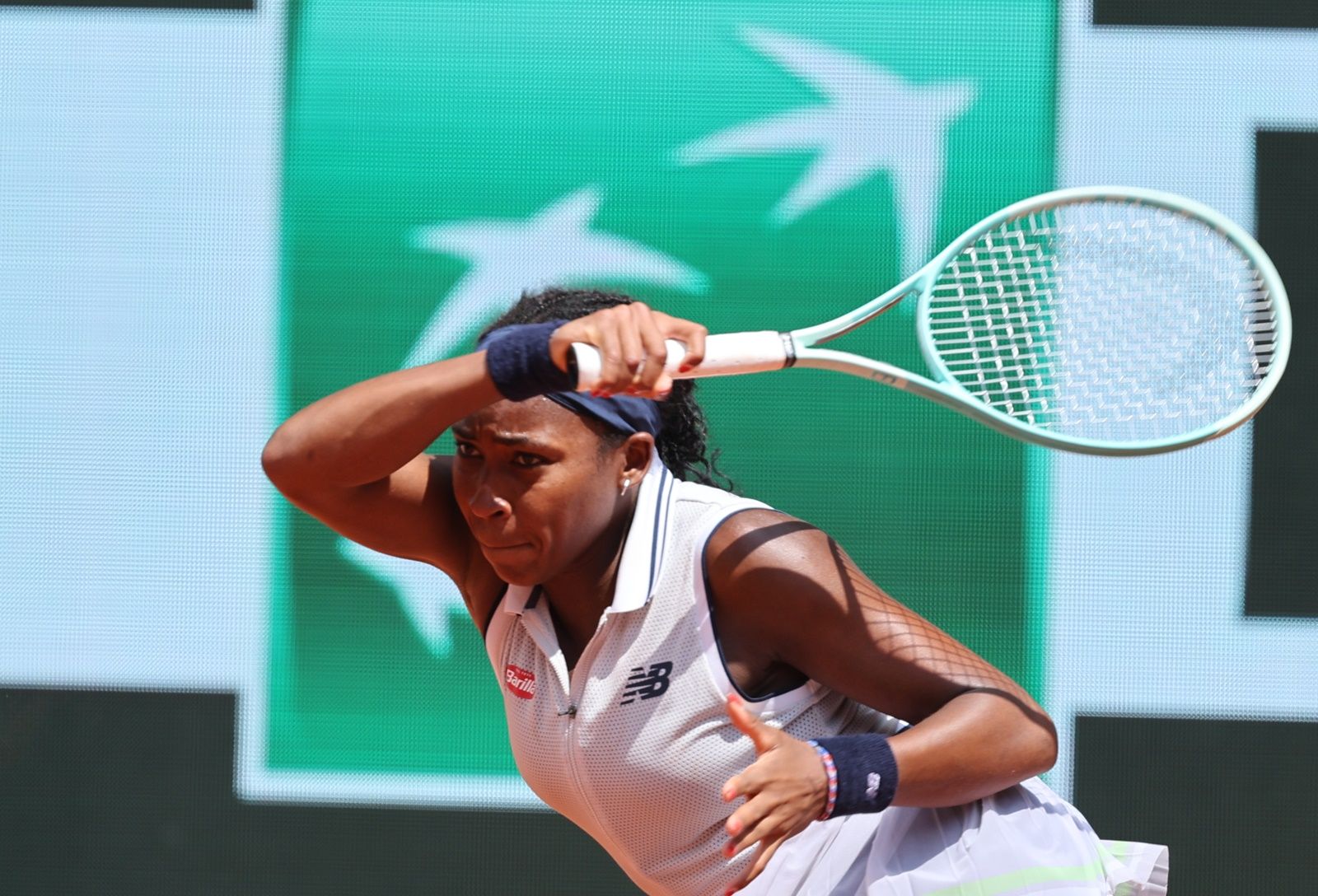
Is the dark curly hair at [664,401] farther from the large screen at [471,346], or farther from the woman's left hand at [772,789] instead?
the large screen at [471,346]

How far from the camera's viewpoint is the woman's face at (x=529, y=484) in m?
1.77

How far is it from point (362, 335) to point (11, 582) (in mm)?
886

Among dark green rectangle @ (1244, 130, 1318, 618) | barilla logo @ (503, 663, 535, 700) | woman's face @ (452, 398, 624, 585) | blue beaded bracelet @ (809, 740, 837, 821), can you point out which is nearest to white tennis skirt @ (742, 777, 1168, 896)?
blue beaded bracelet @ (809, 740, 837, 821)

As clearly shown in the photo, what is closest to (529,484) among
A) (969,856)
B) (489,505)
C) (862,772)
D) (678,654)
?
(489,505)

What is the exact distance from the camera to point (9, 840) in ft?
9.87

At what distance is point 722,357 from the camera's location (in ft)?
5.33

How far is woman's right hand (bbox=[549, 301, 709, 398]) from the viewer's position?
60.1 inches

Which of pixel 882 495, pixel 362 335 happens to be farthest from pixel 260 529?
pixel 882 495

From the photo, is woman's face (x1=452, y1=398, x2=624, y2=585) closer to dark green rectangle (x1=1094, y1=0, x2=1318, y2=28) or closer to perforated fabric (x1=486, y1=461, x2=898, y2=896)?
perforated fabric (x1=486, y1=461, x2=898, y2=896)

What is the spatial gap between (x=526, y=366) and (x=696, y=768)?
57 cm

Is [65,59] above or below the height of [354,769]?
above

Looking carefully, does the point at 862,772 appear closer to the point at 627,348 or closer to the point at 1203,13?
the point at 627,348

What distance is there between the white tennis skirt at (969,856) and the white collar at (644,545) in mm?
Result: 381

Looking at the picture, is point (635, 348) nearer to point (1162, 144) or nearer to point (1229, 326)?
point (1229, 326)
